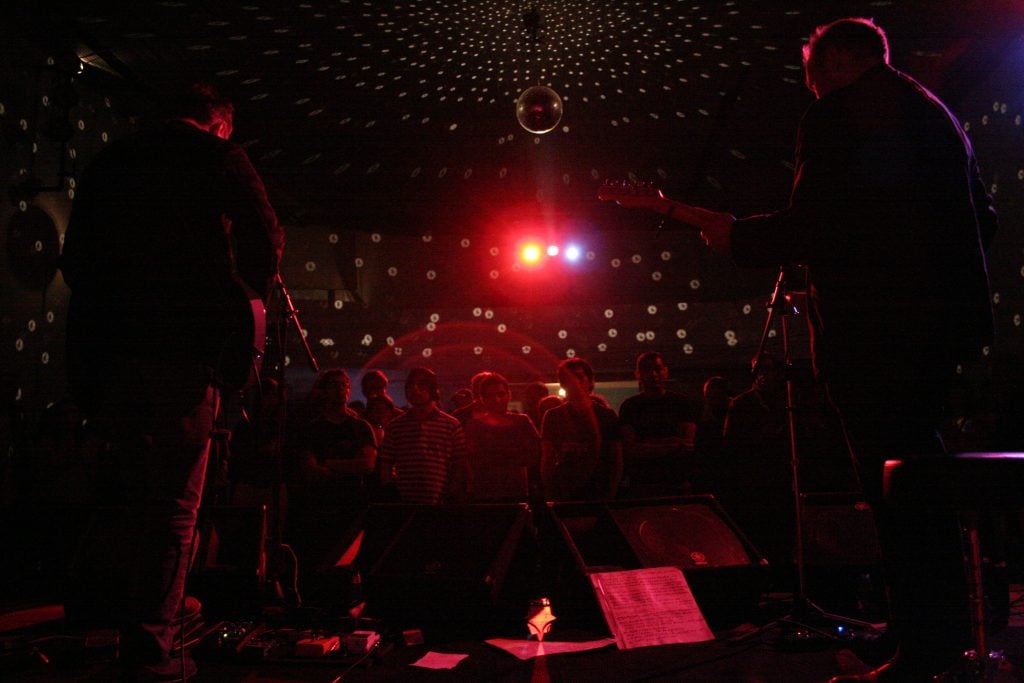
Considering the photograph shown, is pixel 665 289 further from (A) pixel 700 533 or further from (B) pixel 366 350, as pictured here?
(A) pixel 700 533

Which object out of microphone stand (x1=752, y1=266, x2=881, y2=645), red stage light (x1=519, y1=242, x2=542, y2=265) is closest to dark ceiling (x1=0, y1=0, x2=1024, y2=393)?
red stage light (x1=519, y1=242, x2=542, y2=265)

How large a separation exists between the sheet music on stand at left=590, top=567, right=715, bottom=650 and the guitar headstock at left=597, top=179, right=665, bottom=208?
1426mm

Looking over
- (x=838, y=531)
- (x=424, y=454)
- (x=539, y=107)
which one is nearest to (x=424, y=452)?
(x=424, y=454)

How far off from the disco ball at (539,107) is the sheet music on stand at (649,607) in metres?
3.96

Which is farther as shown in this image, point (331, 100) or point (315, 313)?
point (315, 313)

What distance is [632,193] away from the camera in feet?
8.19

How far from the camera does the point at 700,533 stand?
3.24m

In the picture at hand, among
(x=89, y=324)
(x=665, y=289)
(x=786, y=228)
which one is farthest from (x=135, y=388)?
(x=665, y=289)

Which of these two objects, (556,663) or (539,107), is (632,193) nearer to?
(556,663)

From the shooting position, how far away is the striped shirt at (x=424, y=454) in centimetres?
446

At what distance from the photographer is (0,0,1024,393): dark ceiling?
5656mm

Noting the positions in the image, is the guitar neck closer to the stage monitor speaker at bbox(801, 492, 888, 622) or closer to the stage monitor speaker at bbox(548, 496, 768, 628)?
the stage monitor speaker at bbox(548, 496, 768, 628)

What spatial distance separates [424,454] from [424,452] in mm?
12

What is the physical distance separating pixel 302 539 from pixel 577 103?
502 centimetres
